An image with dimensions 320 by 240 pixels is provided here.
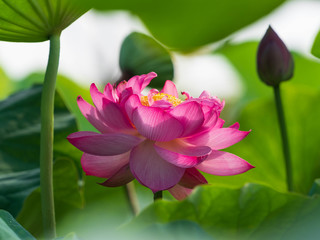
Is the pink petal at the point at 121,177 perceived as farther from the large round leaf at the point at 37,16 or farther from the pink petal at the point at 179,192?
the large round leaf at the point at 37,16

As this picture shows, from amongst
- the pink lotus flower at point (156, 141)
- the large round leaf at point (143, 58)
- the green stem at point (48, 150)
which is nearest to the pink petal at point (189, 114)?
the pink lotus flower at point (156, 141)

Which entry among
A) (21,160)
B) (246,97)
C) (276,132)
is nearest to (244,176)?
(276,132)

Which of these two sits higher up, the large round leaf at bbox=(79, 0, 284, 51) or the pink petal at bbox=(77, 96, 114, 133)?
the large round leaf at bbox=(79, 0, 284, 51)

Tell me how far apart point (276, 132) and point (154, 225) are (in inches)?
30.8

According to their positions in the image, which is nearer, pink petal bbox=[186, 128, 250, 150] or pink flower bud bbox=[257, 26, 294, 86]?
pink petal bbox=[186, 128, 250, 150]

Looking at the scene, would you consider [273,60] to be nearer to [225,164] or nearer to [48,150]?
[225,164]

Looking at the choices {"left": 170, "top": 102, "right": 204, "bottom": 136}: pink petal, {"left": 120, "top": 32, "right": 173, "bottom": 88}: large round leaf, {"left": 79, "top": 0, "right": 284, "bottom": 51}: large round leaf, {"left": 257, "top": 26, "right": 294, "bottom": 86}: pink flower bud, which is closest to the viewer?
{"left": 79, "top": 0, "right": 284, "bottom": 51}: large round leaf

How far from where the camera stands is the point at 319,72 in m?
1.51

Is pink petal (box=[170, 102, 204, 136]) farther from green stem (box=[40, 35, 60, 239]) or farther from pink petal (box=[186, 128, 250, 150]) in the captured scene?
green stem (box=[40, 35, 60, 239])

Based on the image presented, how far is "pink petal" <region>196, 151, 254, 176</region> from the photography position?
47cm

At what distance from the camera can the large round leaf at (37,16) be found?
48 centimetres

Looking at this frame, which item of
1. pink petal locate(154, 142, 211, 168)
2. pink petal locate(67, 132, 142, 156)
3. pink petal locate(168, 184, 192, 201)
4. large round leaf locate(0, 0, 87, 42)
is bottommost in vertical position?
pink petal locate(168, 184, 192, 201)

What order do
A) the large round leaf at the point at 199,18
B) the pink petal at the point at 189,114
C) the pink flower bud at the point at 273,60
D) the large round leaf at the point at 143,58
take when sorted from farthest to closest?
the large round leaf at the point at 143,58 → the pink flower bud at the point at 273,60 → the pink petal at the point at 189,114 → the large round leaf at the point at 199,18

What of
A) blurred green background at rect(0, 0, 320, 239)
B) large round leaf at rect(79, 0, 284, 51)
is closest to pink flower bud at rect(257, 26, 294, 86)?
blurred green background at rect(0, 0, 320, 239)
